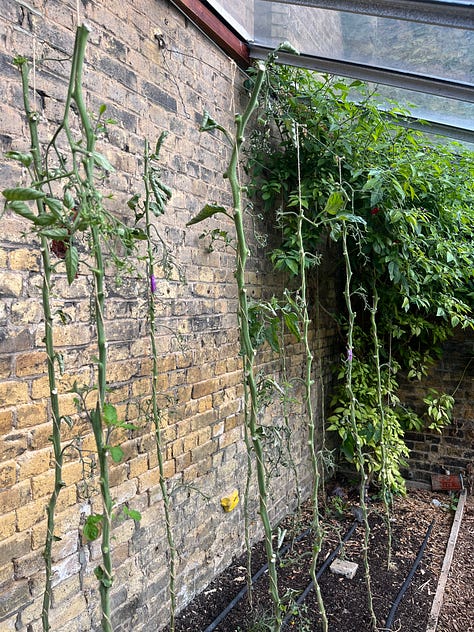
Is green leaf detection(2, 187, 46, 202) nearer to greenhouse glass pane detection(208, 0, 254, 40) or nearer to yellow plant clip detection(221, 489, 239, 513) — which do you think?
greenhouse glass pane detection(208, 0, 254, 40)

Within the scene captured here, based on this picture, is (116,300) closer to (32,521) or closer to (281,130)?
(32,521)

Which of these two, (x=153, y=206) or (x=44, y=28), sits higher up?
(x=44, y=28)

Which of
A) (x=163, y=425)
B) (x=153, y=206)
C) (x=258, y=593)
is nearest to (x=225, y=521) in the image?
(x=258, y=593)

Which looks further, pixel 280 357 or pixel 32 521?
pixel 280 357

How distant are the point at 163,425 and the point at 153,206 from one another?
3.56 feet

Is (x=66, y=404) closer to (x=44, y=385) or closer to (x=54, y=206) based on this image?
(x=44, y=385)

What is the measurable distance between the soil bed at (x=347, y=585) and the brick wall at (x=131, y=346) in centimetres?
13

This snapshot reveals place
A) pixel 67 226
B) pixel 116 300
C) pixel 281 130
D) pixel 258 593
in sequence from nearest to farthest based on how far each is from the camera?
1. pixel 67 226
2. pixel 116 300
3. pixel 258 593
4. pixel 281 130

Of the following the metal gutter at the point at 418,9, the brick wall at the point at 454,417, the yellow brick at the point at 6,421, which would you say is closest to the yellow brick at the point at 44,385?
the yellow brick at the point at 6,421

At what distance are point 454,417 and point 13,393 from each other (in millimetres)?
4271

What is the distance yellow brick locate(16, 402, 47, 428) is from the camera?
1.72 metres

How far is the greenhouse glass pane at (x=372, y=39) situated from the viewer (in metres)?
2.45

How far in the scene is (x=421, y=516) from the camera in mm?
4180

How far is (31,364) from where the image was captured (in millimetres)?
1758
